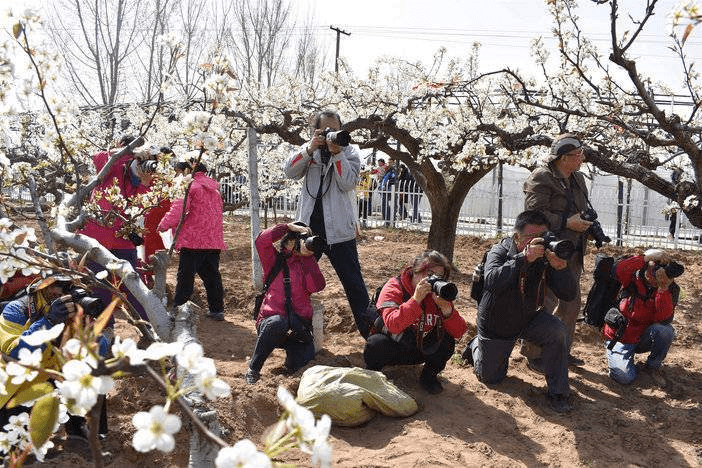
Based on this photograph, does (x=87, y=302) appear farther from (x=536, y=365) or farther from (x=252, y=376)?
(x=536, y=365)

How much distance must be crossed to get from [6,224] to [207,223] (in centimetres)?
327

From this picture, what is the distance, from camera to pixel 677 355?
496 centimetres

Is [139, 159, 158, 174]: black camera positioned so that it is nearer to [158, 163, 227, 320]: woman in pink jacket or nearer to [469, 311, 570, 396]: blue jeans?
[158, 163, 227, 320]: woman in pink jacket

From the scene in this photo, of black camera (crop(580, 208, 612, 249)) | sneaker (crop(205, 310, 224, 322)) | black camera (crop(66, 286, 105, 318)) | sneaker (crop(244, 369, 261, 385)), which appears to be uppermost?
black camera (crop(580, 208, 612, 249))

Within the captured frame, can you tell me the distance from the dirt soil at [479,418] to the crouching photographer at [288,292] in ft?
0.62

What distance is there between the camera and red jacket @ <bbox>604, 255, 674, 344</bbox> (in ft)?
14.3

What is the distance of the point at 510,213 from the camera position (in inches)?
601

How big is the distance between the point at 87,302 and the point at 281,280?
1624 millimetres

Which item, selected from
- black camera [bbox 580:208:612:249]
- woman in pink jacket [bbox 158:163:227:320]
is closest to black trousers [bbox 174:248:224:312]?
woman in pink jacket [bbox 158:163:227:320]

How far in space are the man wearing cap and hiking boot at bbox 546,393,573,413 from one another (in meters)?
0.37

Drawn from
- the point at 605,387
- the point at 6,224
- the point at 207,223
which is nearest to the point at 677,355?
the point at 605,387

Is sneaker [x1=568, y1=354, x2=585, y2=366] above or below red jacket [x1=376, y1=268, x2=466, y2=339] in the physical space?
below

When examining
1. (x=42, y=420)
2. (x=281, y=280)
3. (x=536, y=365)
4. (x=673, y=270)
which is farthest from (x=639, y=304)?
(x=42, y=420)

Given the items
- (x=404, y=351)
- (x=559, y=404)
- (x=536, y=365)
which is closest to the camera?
(x=559, y=404)
